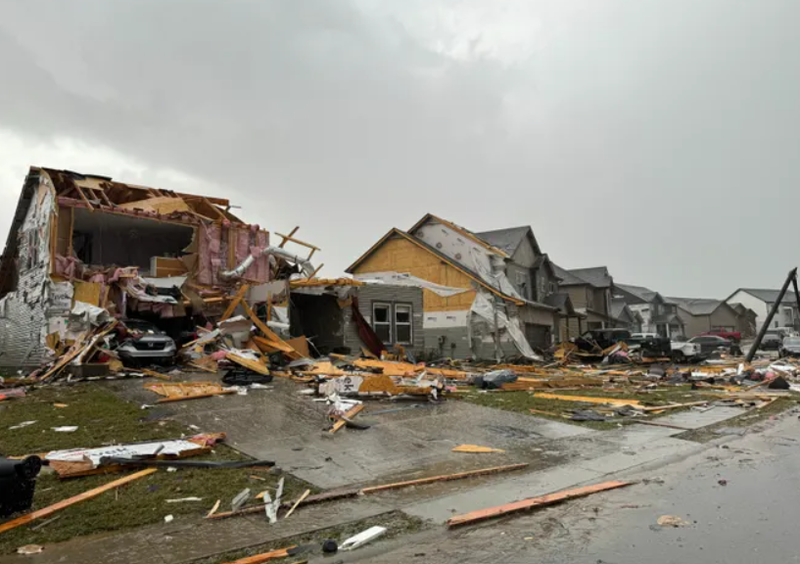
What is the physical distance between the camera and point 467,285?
28422 mm

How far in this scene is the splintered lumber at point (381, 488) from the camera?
4.70m

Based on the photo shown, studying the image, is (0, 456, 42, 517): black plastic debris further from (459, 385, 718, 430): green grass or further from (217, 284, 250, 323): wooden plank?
(217, 284, 250, 323): wooden plank

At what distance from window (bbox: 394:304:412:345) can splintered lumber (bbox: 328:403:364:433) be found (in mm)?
14138

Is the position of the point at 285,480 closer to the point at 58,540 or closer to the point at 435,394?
→ the point at 58,540

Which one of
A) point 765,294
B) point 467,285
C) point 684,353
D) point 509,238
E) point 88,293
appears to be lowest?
point 684,353

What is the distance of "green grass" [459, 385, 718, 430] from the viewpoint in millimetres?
9914

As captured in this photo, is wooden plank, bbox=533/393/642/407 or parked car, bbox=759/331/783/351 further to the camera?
parked car, bbox=759/331/783/351

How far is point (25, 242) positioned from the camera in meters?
19.2

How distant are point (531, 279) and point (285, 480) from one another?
2988 centimetres

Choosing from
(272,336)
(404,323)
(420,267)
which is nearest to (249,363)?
(272,336)

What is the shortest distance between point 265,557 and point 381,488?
187 centimetres

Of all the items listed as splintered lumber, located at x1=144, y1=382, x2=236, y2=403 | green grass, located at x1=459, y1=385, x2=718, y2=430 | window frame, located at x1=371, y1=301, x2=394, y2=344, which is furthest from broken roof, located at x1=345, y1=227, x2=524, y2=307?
splintered lumber, located at x1=144, y1=382, x2=236, y2=403

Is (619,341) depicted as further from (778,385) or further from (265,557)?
(265,557)

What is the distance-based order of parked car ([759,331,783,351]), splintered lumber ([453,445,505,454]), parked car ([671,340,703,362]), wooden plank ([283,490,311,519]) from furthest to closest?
parked car ([759,331,783,351]), parked car ([671,340,703,362]), splintered lumber ([453,445,505,454]), wooden plank ([283,490,311,519])
